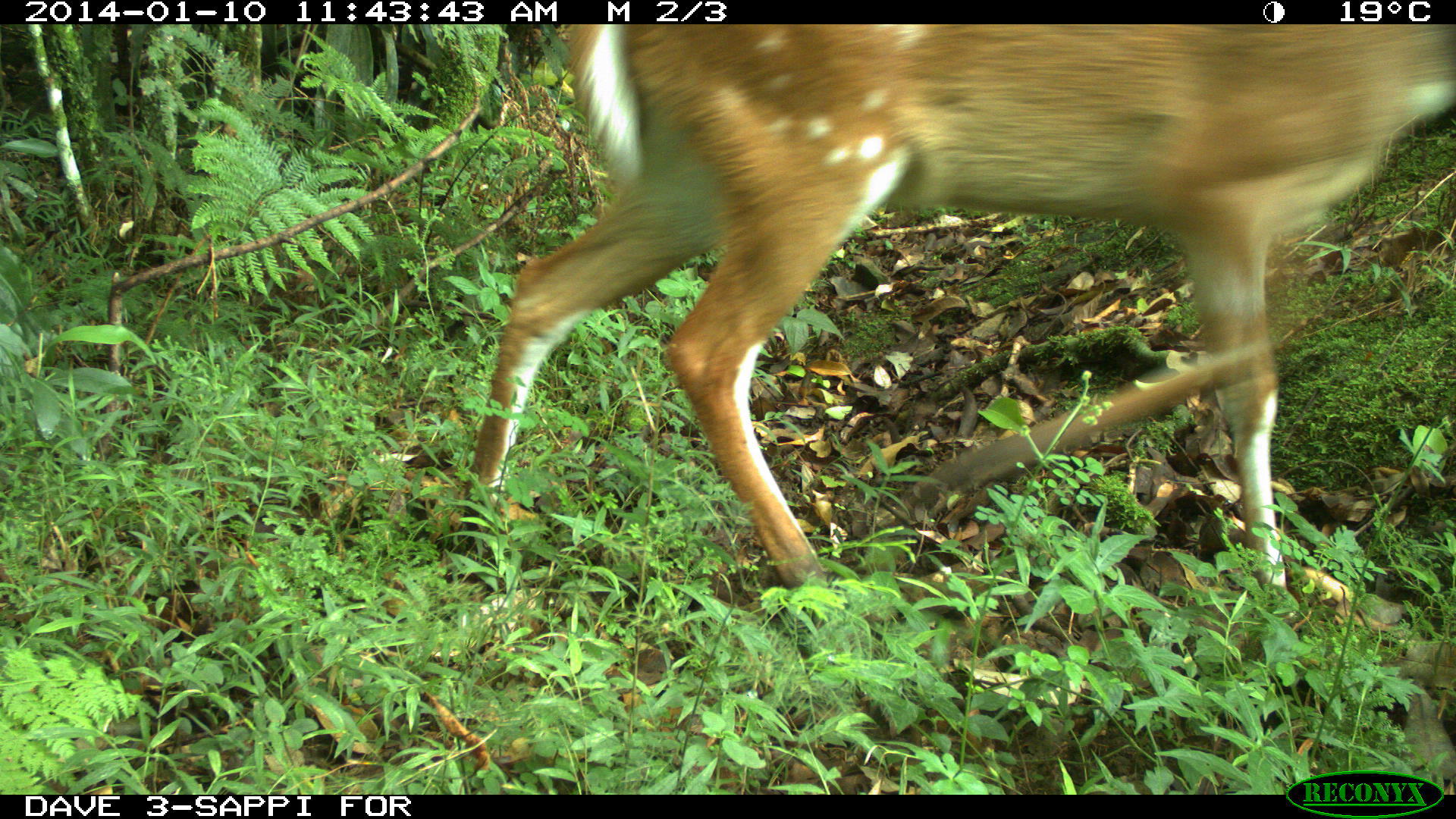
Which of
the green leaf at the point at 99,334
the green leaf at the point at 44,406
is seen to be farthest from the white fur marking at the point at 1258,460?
the green leaf at the point at 44,406

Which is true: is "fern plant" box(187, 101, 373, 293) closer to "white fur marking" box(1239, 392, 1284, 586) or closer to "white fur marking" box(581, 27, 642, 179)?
"white fur marking" box(581, 27, 642, 179)

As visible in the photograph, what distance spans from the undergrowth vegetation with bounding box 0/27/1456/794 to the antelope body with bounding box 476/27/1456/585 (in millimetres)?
327

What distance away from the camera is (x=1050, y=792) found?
6.54 ft

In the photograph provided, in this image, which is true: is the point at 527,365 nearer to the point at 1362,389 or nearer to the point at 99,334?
the point at 99,334

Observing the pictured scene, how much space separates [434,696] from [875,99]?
1552mm

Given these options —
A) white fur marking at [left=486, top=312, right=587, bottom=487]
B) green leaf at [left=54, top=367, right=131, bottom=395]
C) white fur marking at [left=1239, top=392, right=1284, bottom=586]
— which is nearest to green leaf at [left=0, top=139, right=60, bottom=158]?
green leaf at [left=54, top=367, right=131, bottom=395]

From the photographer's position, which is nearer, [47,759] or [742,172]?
[47,759]

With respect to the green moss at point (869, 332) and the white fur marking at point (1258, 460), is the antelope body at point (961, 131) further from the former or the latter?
the green moss at point (869, 332)

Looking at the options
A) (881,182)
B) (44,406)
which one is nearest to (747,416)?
(881,182)

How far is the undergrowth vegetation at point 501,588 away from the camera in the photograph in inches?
74.4
